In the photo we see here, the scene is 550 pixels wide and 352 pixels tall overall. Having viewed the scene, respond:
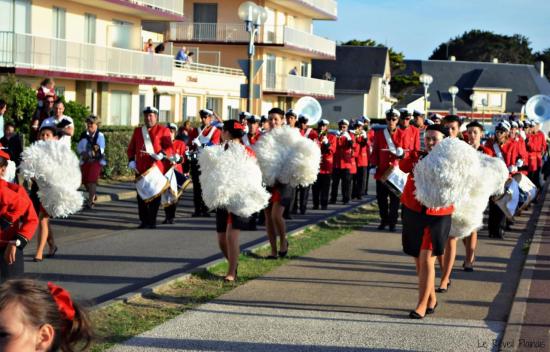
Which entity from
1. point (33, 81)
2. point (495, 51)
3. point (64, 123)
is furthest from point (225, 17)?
point (495, 51)

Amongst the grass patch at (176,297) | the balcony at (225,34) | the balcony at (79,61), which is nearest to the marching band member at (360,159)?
the grass patch at (176,297)

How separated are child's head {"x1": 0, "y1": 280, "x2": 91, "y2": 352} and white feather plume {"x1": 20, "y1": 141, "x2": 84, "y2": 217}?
26.7ft

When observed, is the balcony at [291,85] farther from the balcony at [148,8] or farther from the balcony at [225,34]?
the balcony at [148,8]

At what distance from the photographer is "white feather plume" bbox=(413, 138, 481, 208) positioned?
8.72 meters

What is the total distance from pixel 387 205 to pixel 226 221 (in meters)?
6.58

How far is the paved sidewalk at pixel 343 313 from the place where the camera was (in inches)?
303

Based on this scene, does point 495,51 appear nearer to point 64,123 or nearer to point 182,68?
point 182,68

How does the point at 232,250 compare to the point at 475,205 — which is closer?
the point at 475,205

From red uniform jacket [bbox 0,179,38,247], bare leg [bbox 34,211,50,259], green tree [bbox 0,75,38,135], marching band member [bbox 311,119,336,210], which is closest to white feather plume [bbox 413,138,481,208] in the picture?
red uniform jacket [bbox 0,179,38,247]

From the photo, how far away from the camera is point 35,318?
323 centimetres

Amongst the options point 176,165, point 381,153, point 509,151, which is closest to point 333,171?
point 381,153

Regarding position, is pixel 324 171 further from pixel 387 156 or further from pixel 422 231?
pixel 422 231

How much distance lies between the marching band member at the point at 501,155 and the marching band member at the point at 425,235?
6599 millimetres

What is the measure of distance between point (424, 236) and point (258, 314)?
1.64 meters
